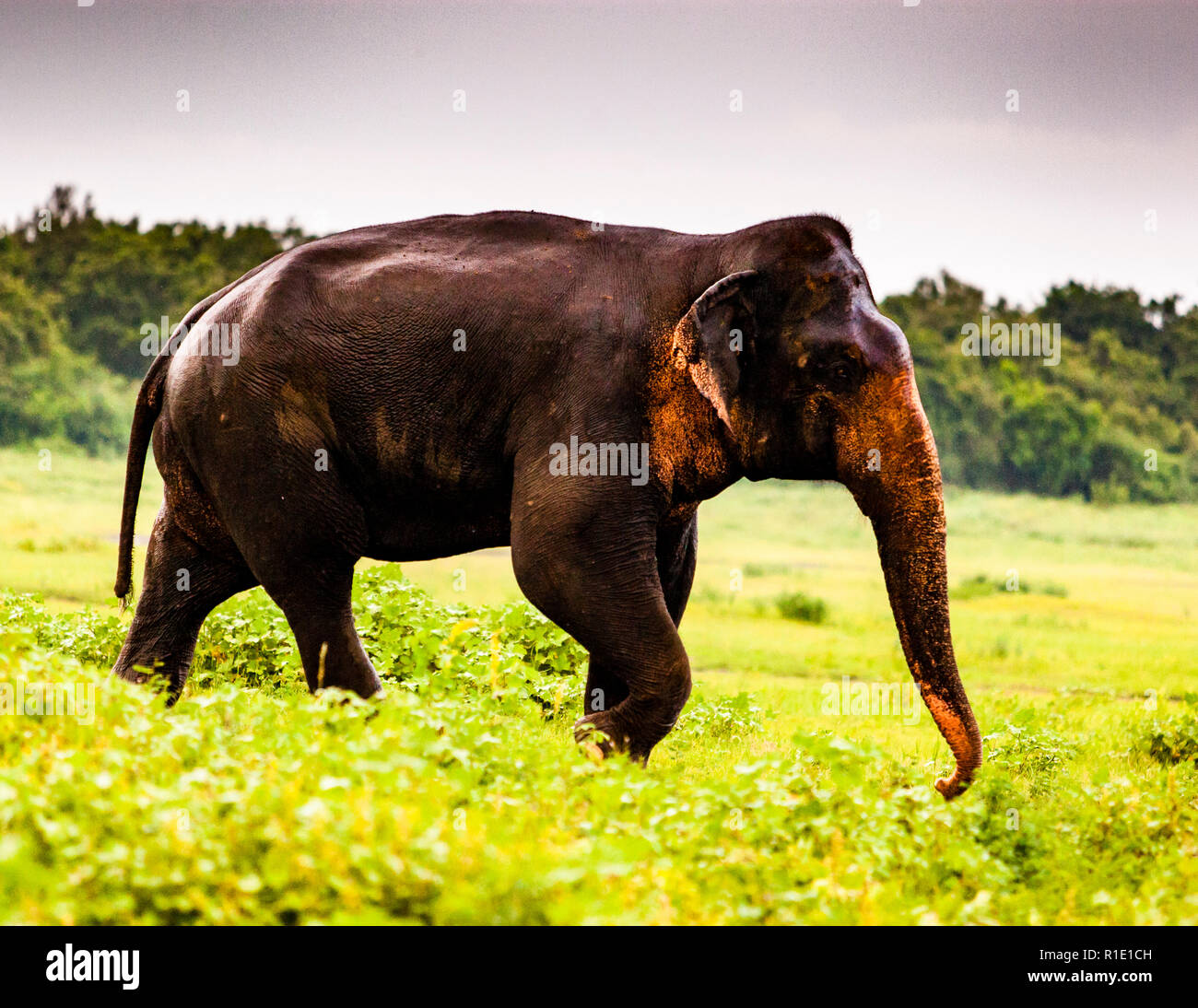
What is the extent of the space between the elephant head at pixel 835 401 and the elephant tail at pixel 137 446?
2.62 m

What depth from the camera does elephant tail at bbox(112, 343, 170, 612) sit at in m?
7.69

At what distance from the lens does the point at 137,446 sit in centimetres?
780

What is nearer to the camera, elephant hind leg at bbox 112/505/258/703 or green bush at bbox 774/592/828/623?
elephant hind leg at bbox 112/505/258/703

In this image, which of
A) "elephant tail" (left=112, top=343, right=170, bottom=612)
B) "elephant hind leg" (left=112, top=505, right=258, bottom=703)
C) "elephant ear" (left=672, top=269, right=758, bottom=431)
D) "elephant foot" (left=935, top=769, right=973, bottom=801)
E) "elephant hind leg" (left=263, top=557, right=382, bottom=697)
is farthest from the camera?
"elephant hind leg" (left=112, top=505, right=258, bottom=703)

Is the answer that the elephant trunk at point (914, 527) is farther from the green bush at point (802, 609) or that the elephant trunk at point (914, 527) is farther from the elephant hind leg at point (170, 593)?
the green bush at point (802, 609)

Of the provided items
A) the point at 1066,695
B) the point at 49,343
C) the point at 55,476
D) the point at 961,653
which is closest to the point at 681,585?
the point at 1066,695

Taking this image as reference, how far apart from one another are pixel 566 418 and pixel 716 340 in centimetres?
72

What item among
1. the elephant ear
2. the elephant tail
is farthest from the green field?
the elephant ear

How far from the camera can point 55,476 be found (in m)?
28.4

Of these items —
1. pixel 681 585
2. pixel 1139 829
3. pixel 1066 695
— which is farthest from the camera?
pixel 1066 695

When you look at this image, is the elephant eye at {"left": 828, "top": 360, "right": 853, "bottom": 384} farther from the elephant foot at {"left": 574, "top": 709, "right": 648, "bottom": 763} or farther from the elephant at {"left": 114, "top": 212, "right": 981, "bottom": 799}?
the elephant foot at {"left": 574, "top": 709, "right": 648, "bottom": 763}

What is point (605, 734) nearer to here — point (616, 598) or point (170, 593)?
point (616, 598)
